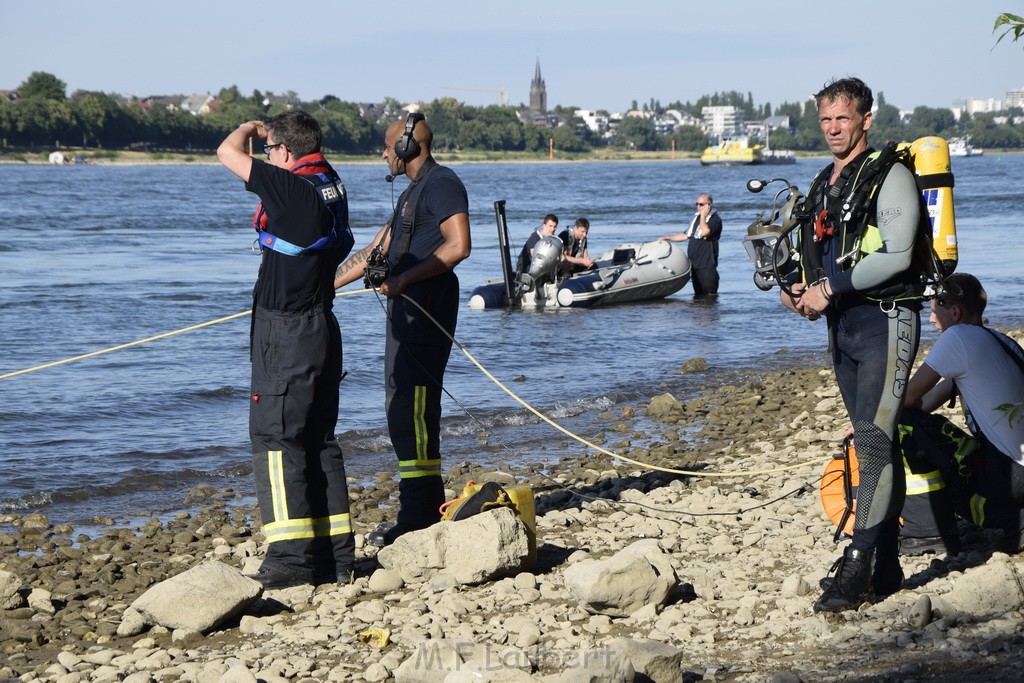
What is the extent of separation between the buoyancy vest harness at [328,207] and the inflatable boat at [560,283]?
13.4 m

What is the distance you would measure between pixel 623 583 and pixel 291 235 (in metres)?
1.91

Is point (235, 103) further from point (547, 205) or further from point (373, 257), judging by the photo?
point (373, 257)

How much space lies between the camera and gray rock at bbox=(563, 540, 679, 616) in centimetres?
453

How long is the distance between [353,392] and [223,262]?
16497 mm

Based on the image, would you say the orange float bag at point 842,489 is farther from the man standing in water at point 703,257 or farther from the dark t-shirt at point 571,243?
the man standing in water at point 703,257

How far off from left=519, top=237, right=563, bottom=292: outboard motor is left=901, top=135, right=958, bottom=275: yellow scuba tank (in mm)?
12360

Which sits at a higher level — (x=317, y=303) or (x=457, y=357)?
(x=317, y=303)

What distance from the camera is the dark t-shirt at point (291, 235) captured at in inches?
193

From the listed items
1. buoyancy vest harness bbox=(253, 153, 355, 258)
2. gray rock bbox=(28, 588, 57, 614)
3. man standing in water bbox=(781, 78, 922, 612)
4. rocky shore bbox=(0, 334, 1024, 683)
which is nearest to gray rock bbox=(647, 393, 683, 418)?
rocky shore bbox=(0, 334, 1024, 683)

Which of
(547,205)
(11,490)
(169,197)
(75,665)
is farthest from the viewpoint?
(169,197)

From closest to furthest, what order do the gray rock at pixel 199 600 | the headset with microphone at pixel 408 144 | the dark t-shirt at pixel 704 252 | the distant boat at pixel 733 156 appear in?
1. the gray rock at pixel 199 600
2. the headset with microphone at pixel 408 144
3. the dark t-shirt at pixel 704 252
4. the distant boat at pixel 733 156

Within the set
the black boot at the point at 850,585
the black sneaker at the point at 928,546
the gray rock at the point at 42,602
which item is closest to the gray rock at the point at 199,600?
the gray rock at the point at 42,602

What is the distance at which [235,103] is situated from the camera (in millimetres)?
165375

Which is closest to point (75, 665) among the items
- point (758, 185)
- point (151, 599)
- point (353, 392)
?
point (151, 599)
